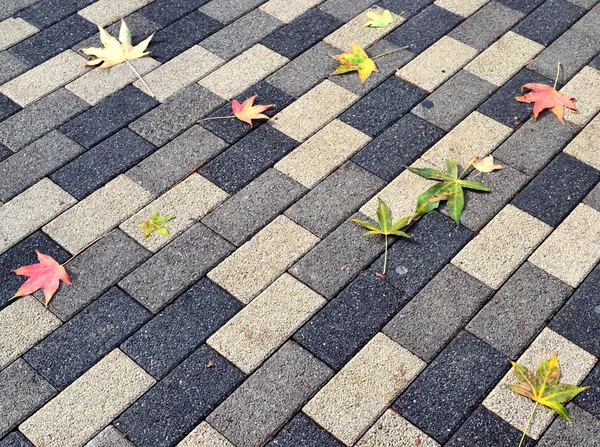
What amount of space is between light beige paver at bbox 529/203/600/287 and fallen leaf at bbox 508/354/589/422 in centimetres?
44

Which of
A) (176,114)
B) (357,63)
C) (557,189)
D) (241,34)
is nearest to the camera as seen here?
(557,189)

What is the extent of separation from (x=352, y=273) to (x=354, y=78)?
129 centimetres

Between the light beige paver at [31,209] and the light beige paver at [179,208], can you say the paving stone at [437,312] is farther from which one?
the light beige paver at [31,209]

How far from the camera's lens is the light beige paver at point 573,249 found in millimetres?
3023

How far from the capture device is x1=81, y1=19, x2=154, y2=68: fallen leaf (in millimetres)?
3969

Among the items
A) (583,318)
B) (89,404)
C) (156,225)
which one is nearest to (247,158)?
(156,225)

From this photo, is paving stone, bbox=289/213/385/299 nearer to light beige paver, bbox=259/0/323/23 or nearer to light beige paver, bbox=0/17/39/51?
light beige paver, bbox=259/0/323/23

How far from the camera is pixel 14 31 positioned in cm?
418

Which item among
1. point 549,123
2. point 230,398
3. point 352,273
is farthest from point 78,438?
point 549,123

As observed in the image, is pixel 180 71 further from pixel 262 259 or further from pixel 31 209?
pixel 262 259

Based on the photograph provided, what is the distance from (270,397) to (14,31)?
2680mm

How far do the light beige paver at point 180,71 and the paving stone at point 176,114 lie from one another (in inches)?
2.2

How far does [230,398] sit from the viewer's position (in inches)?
104

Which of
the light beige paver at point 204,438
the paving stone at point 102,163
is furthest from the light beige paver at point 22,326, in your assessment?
the light beige paver at point 204,438
